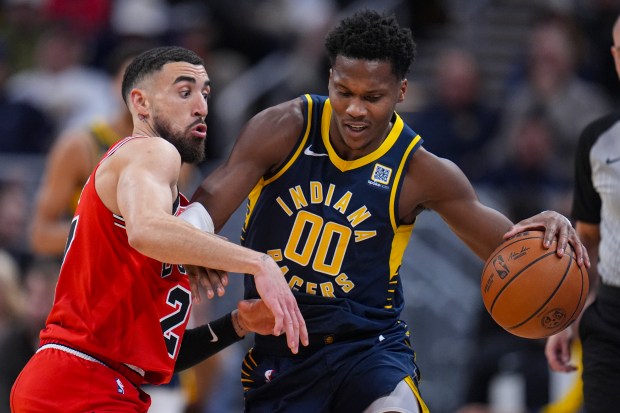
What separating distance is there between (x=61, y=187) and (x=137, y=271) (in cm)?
266

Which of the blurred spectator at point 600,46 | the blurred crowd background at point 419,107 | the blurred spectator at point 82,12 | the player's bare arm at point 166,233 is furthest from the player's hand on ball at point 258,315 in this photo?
the blurred spectator at point 82,12

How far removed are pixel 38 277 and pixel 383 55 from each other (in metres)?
4.68

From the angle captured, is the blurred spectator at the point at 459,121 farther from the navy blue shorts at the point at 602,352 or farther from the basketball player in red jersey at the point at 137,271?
the basketball player in red jersey at the point at 137,271

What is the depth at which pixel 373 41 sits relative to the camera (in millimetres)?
5379

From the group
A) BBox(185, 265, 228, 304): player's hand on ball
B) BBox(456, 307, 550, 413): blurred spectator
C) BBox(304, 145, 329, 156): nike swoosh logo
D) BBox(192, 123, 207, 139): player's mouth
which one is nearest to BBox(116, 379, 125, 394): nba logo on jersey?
BBox(185, 265, 228, 304): player's hand on ball

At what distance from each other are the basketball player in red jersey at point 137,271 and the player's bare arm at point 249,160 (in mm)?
224

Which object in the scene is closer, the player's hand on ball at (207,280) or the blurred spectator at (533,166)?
the player's hand on ball at (207,280)

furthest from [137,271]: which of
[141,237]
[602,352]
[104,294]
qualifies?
[602,352]

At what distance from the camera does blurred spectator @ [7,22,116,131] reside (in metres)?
12.3

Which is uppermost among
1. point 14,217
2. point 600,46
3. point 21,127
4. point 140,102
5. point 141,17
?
point 140,102

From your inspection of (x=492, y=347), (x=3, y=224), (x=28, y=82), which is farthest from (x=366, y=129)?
(x=28, y=82)

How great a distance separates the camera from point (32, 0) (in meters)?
14.2

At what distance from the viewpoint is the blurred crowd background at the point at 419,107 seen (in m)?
9.09

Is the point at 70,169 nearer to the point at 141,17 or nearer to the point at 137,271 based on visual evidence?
the point at 137,271
